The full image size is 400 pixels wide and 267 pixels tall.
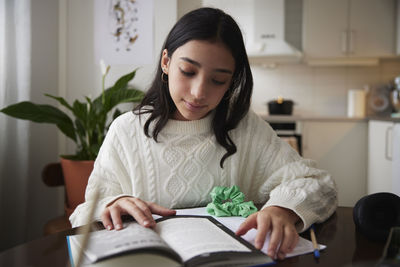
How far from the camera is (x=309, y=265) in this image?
1.81ft

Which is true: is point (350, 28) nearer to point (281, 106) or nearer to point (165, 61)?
point (281, 106)

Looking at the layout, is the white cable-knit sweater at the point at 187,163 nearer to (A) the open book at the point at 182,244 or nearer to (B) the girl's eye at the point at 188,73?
(B) the girl's eye at the point at 188,73

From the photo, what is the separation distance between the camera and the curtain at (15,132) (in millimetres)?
1914

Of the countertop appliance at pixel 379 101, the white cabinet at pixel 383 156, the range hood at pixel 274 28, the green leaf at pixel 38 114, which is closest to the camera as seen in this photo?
the green leaf at pixel 38 114

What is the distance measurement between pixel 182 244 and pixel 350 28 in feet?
11.3

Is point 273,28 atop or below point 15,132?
atop

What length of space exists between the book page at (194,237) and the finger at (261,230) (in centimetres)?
3

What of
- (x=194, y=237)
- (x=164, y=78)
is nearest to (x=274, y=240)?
(x=194, y=237)

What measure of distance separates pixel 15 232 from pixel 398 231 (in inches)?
76.1

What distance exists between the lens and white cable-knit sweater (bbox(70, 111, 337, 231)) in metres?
1.00

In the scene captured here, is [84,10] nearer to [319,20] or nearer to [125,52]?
[125,52]

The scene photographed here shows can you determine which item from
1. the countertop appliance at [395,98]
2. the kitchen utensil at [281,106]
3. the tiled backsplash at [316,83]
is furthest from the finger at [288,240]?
the tiled backsplash at [316,83]

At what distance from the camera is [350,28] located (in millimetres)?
3477

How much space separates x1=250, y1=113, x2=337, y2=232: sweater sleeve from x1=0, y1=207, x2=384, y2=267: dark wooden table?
58mm
